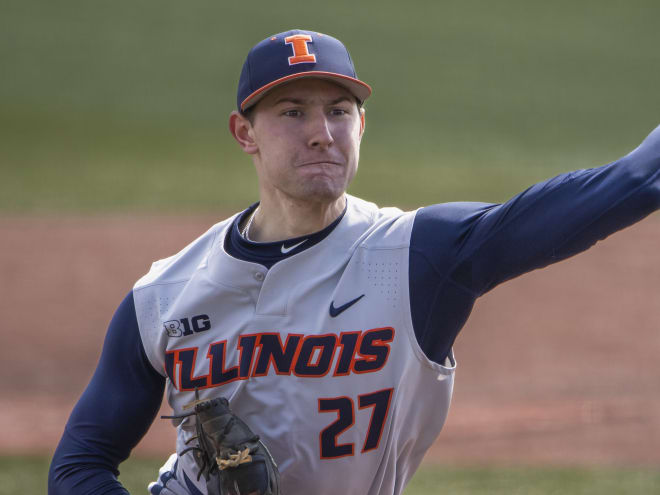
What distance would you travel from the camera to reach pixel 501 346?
335 inches

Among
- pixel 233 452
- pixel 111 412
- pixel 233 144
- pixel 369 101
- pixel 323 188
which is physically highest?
pixel 369 101

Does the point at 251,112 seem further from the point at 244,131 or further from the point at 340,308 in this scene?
the point at 340,308

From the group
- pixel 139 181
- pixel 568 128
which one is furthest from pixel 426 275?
pixel 568 128

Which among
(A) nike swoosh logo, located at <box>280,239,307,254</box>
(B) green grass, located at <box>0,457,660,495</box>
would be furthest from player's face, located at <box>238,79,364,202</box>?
(B) green grass, located at <box>0,457,660,495</box>

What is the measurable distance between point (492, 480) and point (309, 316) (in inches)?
140

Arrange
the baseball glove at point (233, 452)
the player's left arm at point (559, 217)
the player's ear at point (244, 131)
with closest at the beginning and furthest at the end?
the player's left arm at point (559, 217)
the baseball glove at point (233, 452)
the player's ear at point (244, 131)

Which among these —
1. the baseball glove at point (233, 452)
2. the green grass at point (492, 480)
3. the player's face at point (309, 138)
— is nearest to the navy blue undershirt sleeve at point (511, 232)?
the player's face at point (309, 138)

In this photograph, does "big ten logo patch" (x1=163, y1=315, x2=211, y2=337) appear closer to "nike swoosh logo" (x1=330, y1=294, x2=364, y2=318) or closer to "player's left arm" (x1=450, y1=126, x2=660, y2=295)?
"nike swoosh logo" (x1=330, y1=294, x2=364, y2=318)

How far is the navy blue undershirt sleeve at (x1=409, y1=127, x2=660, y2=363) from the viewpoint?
2.33 meters

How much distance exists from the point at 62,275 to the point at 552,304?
5192 mm

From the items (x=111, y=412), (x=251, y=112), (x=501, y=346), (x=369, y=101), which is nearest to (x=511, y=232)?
(x=251, y=112)

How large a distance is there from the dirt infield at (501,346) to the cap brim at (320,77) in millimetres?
4005

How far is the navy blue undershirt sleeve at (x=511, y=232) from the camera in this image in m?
2.33

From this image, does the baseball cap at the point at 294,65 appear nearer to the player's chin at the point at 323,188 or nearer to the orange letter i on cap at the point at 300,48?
the orange letter i on cap at the point at 300,48
